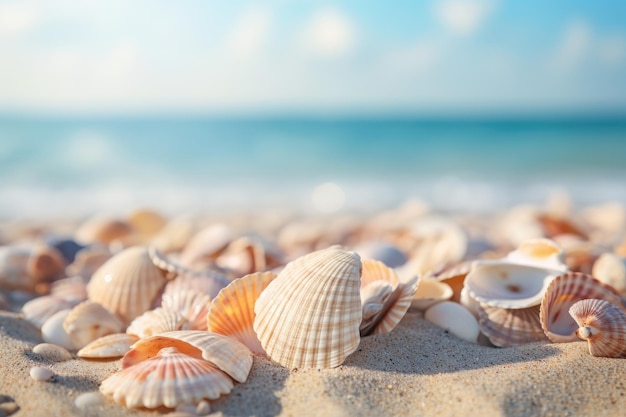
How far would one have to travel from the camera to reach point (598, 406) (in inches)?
73.9

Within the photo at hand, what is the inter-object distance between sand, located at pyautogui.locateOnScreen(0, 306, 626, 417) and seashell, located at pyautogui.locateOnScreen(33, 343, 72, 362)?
0.05 meters

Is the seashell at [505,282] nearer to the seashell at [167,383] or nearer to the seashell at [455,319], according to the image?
the seashell at [455,319]

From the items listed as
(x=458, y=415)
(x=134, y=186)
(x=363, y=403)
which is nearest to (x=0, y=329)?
(x=363, y=403)

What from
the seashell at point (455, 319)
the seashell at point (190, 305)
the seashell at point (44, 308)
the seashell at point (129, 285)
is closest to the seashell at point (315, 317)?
the seashell at point (190, 305)

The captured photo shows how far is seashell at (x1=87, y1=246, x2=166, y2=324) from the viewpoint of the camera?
9.50 feet

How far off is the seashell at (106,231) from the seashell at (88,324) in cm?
281

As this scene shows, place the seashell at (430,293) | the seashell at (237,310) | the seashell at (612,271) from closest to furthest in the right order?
the seashell at (237,310) < the seashell at (430,293) < the seashell at (612,271)

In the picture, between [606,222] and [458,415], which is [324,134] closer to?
[606,222]

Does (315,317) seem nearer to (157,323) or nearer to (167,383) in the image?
(167,383)

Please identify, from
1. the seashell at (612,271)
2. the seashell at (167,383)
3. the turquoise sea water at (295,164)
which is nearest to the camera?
the seashell at (167,383)

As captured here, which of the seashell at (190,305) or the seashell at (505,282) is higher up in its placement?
the seashell at (505,282)

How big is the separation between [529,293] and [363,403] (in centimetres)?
118

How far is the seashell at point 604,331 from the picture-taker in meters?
2.12

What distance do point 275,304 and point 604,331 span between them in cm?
131
